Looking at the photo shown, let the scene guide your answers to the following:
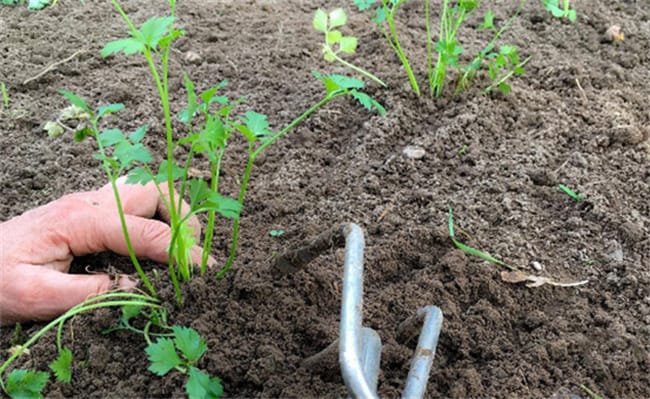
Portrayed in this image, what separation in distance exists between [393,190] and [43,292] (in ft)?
3.49

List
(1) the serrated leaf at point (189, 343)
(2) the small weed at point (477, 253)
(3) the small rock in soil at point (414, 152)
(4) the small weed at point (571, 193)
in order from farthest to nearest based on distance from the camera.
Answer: (3) the small rock in soil at point (414, 152) → (4) the small weed at point (571, 193) → (2) the small weed at point (477, 253) → (1) the serrated leaf at point (189, 343)

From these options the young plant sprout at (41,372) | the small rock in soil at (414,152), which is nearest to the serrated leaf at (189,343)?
the young plant sprout at (41,372)

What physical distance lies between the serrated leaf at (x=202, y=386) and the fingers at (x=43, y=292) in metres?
0.35

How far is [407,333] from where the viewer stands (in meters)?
1.57

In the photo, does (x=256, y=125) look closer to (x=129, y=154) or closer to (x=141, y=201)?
(x=129, y=154)

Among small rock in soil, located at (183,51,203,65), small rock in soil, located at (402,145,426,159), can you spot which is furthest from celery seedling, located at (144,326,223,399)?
small rock in soil, located at (183,51,203,65)

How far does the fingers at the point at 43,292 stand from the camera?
1678 millimetres

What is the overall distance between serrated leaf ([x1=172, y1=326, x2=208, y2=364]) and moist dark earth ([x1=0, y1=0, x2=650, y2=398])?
6cm

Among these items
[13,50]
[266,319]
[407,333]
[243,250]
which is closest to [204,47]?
[13,50]

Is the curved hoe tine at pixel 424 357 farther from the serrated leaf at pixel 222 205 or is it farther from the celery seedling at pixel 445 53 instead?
the celery seedling at pixel 445 53

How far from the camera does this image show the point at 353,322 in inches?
47.9

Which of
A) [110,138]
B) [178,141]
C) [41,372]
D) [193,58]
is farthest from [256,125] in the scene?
[193,58]

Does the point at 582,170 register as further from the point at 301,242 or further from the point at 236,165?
the point at 236,165

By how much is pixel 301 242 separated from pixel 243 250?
0.57 feet
